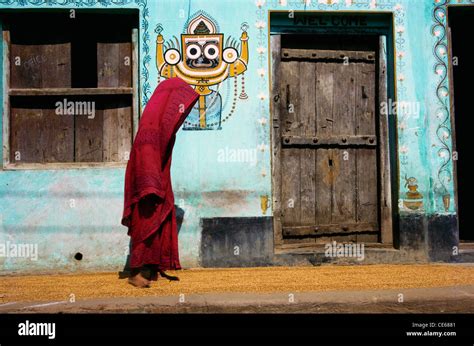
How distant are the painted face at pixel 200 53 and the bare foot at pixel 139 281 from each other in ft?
7.94

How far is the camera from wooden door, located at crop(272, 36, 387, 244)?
21.1 feet

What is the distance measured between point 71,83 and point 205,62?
1.51 meters

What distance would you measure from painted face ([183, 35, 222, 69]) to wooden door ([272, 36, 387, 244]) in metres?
0.69

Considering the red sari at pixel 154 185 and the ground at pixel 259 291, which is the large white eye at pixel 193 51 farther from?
the ground at pixel 259 291

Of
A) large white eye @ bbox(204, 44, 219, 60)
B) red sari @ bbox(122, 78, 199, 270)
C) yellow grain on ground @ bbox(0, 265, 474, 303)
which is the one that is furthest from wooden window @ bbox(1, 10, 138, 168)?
yellow grain on ground @ bbox(0, 265, 474, 303)

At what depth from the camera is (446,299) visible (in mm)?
4395

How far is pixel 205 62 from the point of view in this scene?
20.5ft

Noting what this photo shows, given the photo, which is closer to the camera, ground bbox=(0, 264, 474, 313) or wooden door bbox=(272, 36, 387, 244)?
ground bbox=(0, 264, 474, 313)

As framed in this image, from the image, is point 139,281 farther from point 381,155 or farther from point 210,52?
point 381,155

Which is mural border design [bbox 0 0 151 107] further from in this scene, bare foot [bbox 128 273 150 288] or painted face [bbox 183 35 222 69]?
bare foot [bbox 128 273 150 288]

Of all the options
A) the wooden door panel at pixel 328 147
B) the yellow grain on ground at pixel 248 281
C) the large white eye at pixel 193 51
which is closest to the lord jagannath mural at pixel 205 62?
the large white eye at pixel 193 51

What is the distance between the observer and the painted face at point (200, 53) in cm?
623
